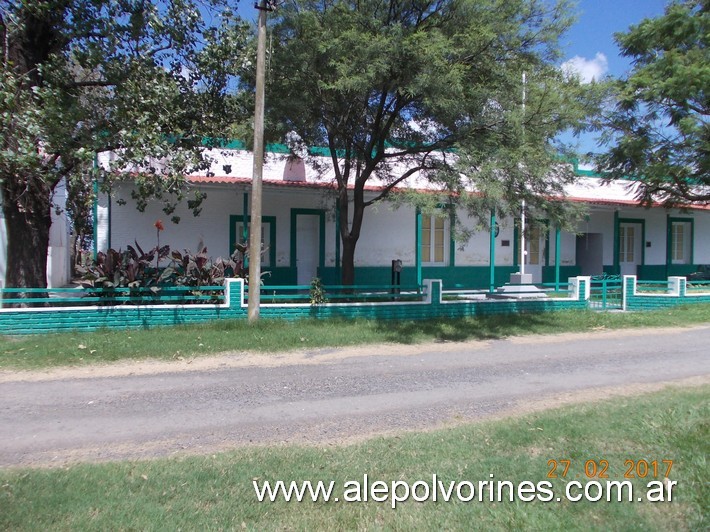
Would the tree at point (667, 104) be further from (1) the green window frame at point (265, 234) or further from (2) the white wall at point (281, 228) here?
(1) the green window frame at point (265, 234)

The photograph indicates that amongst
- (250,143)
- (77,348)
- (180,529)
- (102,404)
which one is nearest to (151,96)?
(250,143)

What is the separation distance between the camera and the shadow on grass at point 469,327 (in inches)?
436

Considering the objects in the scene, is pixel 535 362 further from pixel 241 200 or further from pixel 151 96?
pixel 241 200

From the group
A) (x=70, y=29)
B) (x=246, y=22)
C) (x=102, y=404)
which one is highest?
(x=246, y=22)

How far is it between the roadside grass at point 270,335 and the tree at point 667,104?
628 cm

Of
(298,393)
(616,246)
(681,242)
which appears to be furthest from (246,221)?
(681,242)

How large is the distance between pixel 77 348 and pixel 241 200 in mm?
8126

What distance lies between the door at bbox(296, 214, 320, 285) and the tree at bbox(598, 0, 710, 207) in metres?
10.1

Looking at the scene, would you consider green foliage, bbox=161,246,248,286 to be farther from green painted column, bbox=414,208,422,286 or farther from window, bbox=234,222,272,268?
green painted column, bbox=414,208,422,286

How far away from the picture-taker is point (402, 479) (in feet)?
13.5

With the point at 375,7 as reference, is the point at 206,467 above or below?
below

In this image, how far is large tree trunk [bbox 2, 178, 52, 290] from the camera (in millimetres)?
10586

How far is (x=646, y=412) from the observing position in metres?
5.66

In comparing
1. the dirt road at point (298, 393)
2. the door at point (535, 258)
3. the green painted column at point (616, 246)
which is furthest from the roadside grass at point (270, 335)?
the green painted column at point (616, 246)
